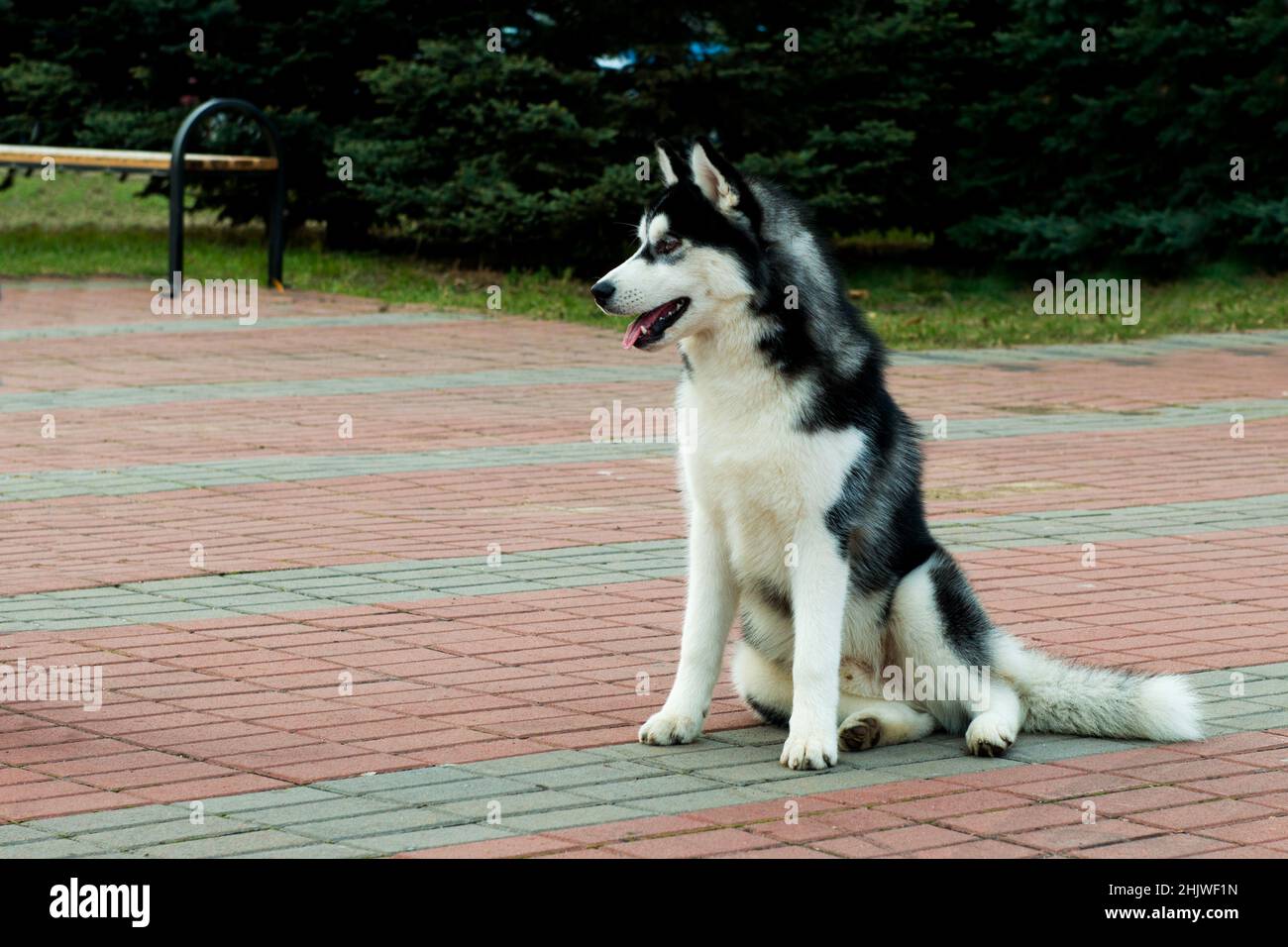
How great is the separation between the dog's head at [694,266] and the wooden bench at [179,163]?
39.1 ft

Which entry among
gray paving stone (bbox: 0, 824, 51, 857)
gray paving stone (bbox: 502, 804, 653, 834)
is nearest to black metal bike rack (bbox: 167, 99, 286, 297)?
gray paving stone (bbox: 0, 824, 51, 857)

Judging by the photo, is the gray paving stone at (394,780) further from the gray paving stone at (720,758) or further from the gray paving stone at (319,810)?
the gray paving stone at (720,758)

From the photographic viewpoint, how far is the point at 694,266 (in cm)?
479

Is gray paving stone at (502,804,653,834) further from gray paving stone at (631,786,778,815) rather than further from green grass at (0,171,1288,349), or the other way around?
green grass at (0,171,1288,349)

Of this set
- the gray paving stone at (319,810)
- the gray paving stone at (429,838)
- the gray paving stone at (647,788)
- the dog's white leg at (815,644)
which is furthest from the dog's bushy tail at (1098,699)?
the gray paving stone at (319,810)

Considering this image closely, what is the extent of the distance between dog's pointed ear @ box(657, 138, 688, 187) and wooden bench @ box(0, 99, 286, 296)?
467 inches

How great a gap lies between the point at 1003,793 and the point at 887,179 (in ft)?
50.5

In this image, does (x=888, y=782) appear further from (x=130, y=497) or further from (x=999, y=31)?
(x=999, y=31)

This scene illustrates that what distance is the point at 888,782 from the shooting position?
15.5 feet

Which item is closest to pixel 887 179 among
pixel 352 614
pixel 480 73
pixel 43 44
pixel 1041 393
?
pixel 480 73

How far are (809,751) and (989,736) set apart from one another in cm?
49

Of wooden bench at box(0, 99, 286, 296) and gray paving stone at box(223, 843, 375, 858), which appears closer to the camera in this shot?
gray paving stone at box(223, 843, 375, 858)

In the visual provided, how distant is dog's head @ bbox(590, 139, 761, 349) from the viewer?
478 centimetres

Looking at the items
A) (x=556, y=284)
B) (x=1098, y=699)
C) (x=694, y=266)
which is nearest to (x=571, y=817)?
(x=694, y=266)
